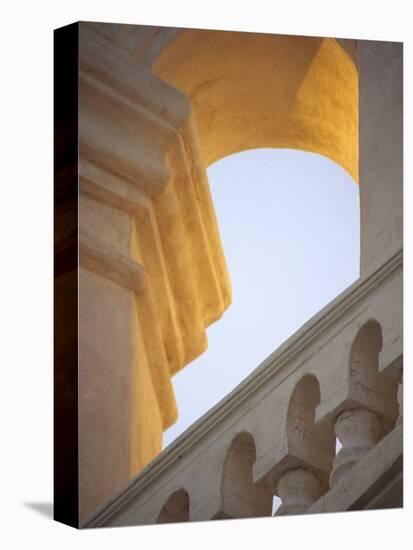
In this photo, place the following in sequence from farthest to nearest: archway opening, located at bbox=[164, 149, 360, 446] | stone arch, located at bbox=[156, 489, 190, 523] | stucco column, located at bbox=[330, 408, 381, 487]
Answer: archway opening, located at bbox=[164, 149, 360, 446], stone arch, located at bbox=[156, 489, 190, 523], stucco column, located at bbox=[330, 408, 381, 487]

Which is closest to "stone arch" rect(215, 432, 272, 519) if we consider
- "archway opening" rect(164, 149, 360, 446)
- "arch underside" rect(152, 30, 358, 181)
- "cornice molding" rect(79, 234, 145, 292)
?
"archway opening" rect(164, 149, 360, 446)

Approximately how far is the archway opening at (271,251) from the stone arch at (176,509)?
0.34 meters

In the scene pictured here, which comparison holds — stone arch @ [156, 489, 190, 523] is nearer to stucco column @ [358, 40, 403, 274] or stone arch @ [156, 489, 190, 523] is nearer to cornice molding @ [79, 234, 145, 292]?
cornice molding @ [79, 234, 145, 292]

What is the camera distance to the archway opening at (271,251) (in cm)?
793

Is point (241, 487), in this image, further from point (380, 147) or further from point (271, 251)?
A: point (380, 147)

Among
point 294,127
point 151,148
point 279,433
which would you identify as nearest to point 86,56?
point 151,148

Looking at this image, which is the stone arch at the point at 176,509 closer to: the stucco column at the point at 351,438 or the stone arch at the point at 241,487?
the stone arch at the point at 241,487

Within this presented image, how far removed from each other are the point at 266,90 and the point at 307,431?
5.79ft

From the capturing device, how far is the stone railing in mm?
7246

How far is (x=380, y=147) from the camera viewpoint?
8.12m

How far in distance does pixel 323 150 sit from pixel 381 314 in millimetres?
1121

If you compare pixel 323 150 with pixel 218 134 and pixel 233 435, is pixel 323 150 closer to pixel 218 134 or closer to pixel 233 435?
pixel 218 134

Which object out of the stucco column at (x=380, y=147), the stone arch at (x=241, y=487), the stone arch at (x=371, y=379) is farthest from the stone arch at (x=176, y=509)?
the stucco column at (x=380, y=147)

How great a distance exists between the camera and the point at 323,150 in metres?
8.28
